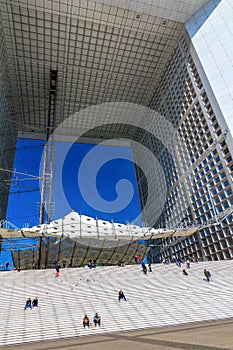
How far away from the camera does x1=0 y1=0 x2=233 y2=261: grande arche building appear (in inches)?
1268

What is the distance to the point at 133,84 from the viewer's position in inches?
1797

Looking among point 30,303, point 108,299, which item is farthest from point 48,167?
point 108,299

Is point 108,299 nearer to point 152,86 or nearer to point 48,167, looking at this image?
point 48,167

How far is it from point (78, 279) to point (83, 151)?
127 ft

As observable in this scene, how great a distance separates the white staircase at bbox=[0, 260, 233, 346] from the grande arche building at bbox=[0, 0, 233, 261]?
11.7 m

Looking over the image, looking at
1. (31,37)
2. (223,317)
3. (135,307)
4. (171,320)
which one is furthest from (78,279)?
(31,37)

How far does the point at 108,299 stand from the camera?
58.4ft

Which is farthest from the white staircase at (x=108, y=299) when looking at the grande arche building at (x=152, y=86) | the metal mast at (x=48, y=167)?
the metal mast at (x=48, y=167)

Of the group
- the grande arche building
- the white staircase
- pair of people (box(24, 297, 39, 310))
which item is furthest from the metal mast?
pair of people (box(24, 297, 39, 310))

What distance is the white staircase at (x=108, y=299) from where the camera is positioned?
549 inches

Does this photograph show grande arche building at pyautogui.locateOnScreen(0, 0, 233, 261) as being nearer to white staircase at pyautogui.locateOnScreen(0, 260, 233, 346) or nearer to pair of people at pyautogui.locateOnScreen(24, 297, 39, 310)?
white staircase at pyautogui.locateOnScreen(0, 260, 233, 346)

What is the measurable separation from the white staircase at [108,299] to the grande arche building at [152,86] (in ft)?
38.5

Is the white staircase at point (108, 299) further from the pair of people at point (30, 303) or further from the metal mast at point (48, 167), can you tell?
the metal mast at point (48, 167)

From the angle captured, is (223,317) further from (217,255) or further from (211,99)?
(211,99)
